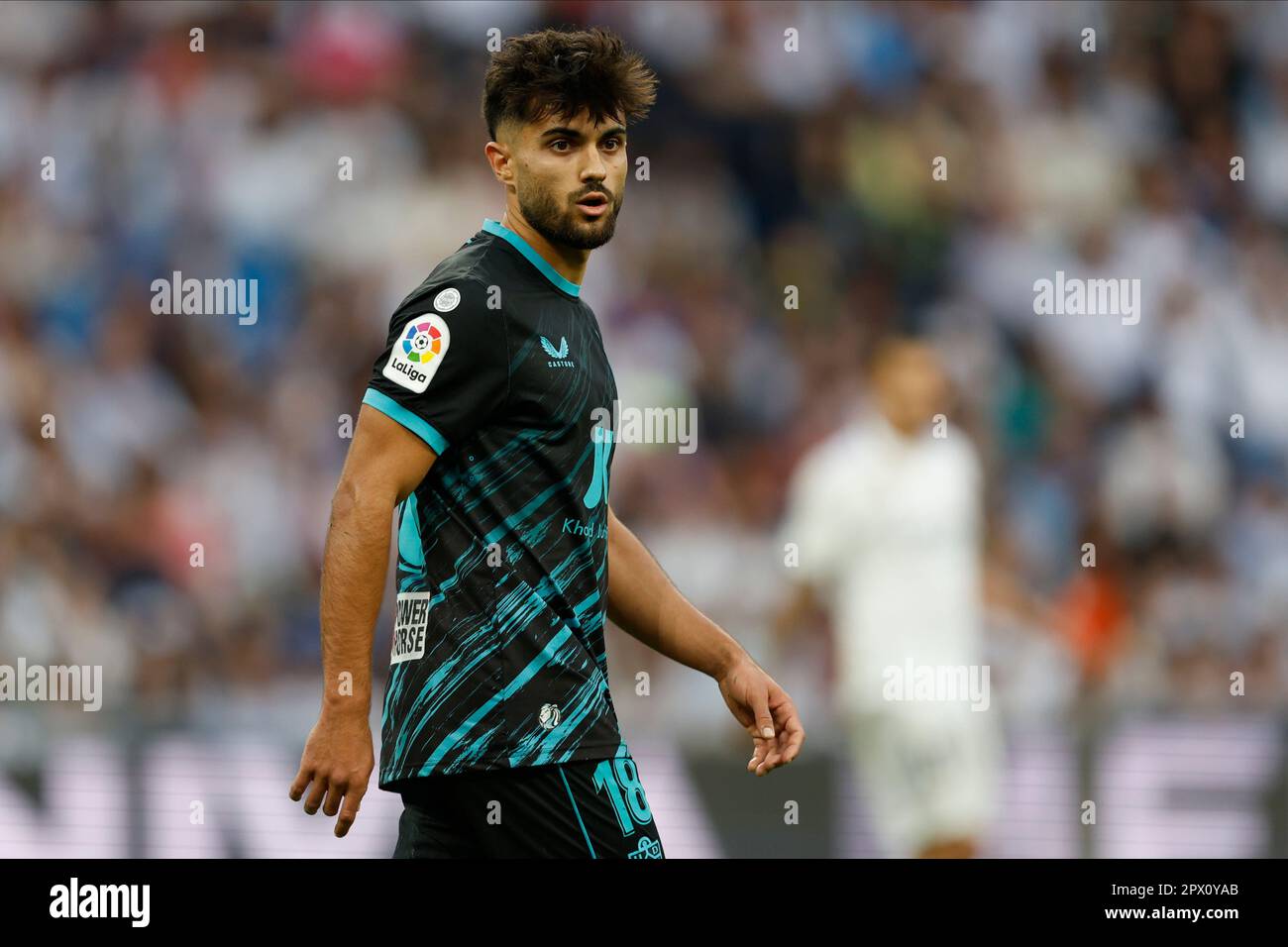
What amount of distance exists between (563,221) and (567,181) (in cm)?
8

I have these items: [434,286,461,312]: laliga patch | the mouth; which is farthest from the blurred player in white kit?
[434,286,461,312]: laliga patch

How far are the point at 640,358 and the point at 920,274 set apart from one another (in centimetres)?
164

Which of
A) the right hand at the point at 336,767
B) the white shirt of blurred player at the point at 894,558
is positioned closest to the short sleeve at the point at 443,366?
the right hand at the point at 336,767

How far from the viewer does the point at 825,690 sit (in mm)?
7992

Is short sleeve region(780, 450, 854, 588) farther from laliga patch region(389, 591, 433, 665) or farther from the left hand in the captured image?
laliga patch region(389, 591, 433, 665)

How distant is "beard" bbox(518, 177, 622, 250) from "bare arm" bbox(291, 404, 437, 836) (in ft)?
1.85

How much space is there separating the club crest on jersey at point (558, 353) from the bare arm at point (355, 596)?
0.32 meters

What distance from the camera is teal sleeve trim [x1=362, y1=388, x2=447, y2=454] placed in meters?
3.45

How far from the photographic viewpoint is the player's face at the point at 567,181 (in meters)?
3.72

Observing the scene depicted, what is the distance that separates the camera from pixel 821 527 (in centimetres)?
727

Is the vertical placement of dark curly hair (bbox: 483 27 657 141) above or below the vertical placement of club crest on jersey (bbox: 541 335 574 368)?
above

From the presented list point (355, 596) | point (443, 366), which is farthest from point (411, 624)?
point (443, 366)

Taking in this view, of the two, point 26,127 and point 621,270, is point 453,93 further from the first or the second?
point 26,127
